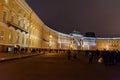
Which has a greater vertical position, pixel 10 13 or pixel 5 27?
pixel 10 13

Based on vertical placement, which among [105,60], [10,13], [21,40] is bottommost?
[105,60]

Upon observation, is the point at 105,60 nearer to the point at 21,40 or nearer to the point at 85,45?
the point at 21,40

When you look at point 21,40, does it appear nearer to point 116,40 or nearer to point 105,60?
point 105,60

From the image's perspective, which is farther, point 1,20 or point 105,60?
point 1,20

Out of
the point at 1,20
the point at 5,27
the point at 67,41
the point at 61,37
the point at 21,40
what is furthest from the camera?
the point at 67,41

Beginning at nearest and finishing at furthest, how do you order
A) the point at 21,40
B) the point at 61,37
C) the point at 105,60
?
the point at 105,60 < the point at 21,40 < the point at 61,37

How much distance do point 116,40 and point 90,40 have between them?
25447 millimetres

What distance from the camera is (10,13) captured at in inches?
1513

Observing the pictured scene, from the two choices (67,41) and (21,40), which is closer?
(21,40)

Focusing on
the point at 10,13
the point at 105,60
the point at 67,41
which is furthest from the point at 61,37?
the point at 105,60

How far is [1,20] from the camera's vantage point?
3338 centimetres

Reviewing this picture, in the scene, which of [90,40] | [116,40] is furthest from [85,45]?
[116,40]

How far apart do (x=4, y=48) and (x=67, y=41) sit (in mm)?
121066

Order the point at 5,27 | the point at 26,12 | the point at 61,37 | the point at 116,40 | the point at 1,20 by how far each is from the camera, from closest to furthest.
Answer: the point at 1,20 → the point at 5,27 → the point at 26,12 → the point at 61,37 → the point at 116,40
